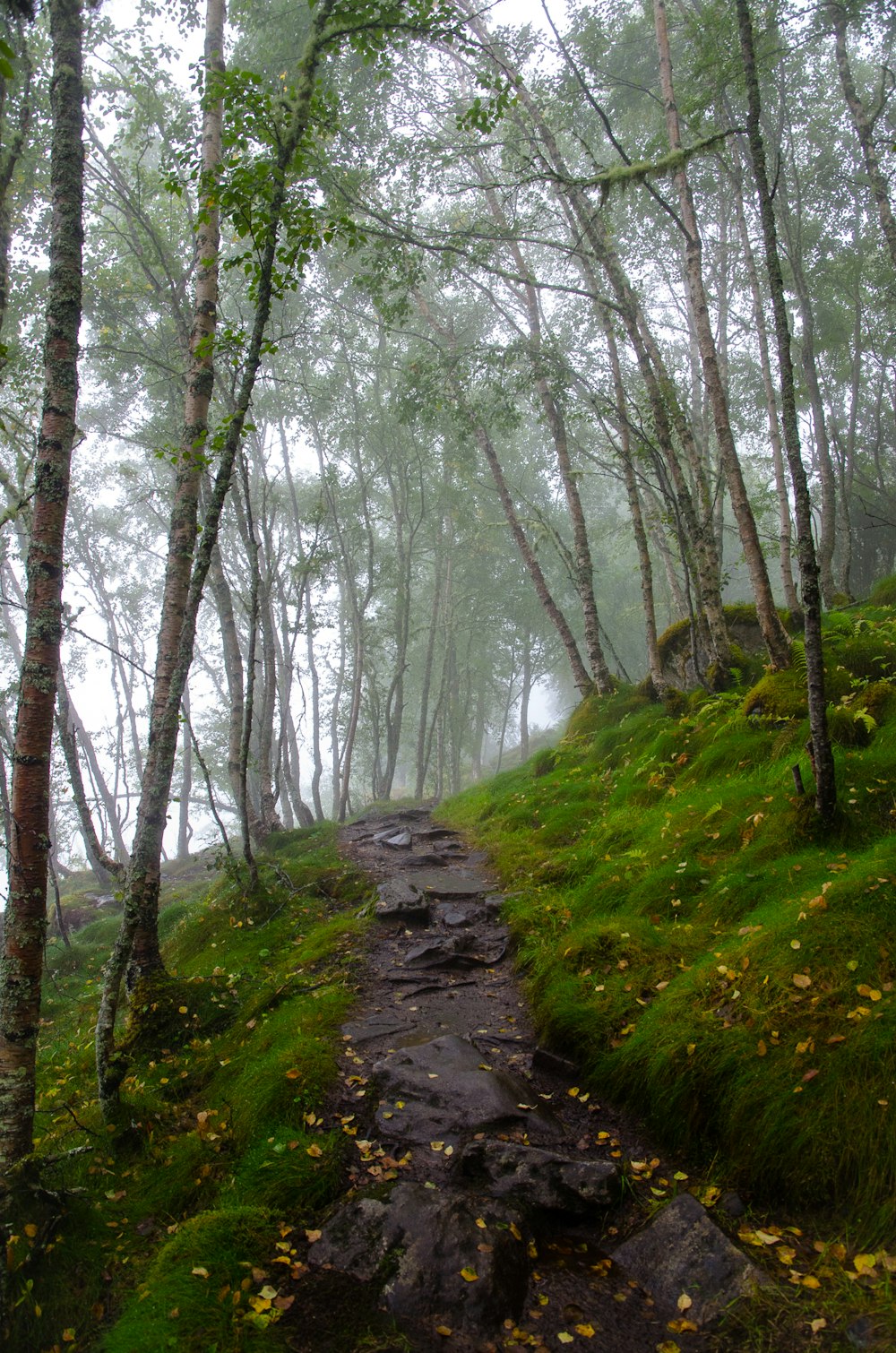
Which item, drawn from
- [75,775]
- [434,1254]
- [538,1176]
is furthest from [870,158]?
[75,775]

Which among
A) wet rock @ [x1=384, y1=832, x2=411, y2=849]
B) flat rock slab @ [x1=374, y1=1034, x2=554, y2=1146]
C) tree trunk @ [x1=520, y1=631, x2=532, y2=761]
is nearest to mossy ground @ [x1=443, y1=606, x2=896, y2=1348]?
flat rock slab @ [x1=374, y1=1034, x2=554, y2=1146]

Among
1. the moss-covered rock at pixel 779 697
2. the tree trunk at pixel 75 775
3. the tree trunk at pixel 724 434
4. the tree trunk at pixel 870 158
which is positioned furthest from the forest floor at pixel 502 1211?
the tree trunk at pixel 870 158

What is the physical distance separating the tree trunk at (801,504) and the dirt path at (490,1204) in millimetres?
2506

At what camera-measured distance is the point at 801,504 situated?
425 cm

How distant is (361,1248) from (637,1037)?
1.73 metres

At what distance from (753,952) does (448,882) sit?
476 centimetres

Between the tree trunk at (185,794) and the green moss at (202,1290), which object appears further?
the tree trunk at (185,794)

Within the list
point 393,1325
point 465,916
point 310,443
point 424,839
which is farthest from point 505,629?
point 393,1325

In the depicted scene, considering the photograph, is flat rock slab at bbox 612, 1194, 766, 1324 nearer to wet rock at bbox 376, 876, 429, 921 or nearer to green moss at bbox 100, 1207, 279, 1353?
green moss at bbox 100, 1207, 279, 1353

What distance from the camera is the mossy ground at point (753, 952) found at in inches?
109

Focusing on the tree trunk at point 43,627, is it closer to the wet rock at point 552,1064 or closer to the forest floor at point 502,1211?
the forest floor at point 502,1211

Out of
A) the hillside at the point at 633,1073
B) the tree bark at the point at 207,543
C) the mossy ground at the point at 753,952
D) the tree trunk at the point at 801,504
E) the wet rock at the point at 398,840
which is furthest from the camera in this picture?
the wet rock at the point at 398,840

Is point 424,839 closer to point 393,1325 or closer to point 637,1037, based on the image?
point 637,1037

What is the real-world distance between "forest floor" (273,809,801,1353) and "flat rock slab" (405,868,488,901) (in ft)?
8.49
